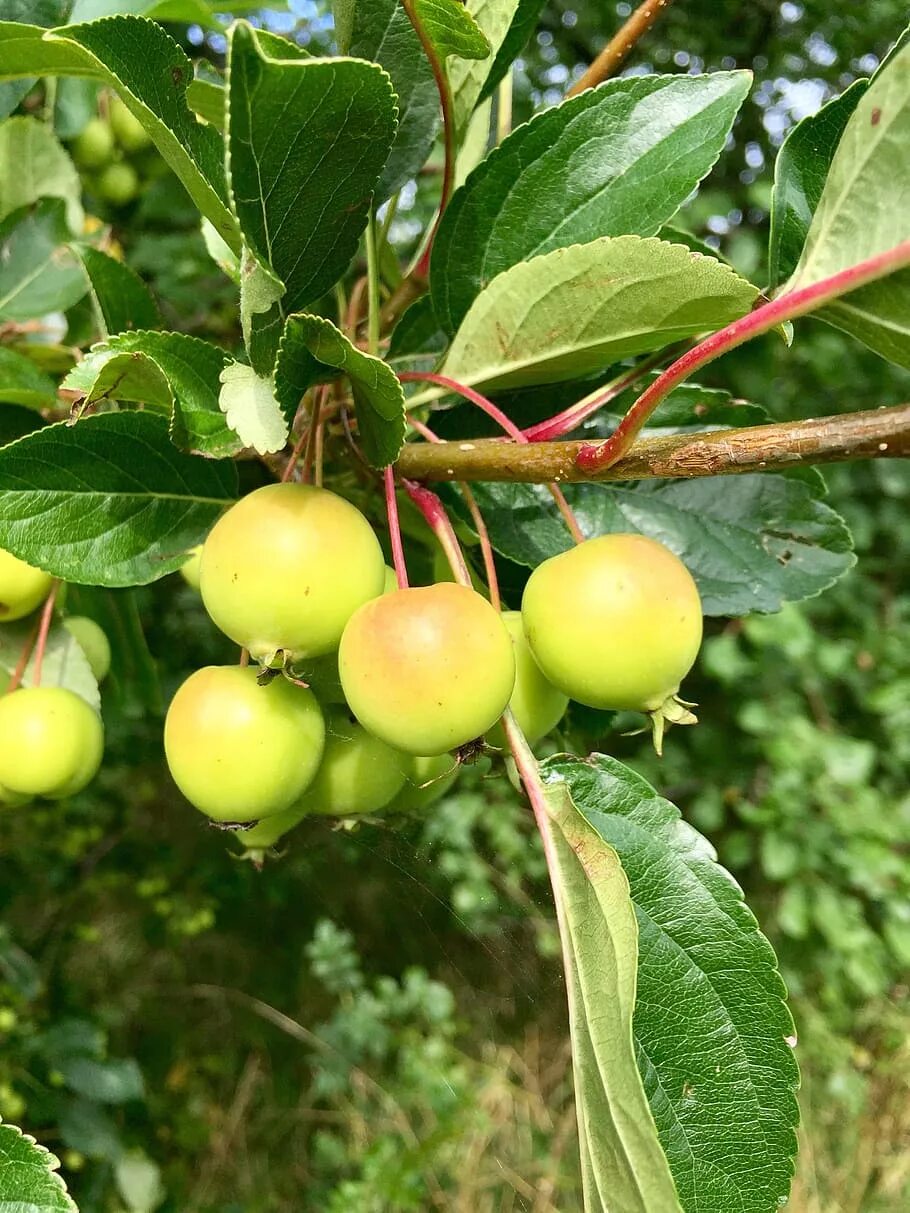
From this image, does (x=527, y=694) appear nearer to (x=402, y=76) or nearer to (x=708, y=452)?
(x=708, y=452)

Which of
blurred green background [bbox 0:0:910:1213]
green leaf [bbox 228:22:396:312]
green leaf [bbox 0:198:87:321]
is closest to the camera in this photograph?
green leaf [bbox 228:22:396:312]

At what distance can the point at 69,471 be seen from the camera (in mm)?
666

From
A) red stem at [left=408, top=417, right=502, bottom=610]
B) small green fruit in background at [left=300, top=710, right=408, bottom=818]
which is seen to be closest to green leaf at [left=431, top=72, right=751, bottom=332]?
red stem at [left=408, top=417, right=502, bottom=610]

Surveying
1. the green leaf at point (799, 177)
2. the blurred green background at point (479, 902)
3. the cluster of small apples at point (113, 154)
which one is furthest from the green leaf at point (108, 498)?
the blurred green background at point (479, 902)

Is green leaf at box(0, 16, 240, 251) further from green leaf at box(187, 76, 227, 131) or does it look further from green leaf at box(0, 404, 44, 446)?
green leaf at box(0, 404, 44, 446)

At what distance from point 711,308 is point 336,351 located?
25cm

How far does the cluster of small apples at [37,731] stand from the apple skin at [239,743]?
21 centimetres

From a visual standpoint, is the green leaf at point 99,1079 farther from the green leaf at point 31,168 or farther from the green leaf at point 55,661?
the green leaf at point 31,168

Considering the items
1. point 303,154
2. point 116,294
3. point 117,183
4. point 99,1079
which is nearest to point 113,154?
point 117,183

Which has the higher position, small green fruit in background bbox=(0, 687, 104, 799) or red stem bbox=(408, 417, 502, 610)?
red stem bbox=(408, 417, 502, 610)

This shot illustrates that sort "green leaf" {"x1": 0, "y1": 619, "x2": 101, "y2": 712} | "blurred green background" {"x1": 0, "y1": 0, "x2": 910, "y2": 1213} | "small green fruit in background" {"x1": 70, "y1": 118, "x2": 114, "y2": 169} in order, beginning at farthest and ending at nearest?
"blurred green background" {"x1": 0, "y1": 0, "x2": 910, "y2": 1213}
"small green fruit in background" {"x1": 70, "y1": 118, "x2": 114, "y2": 169}
"green leaf" {"x1": 0, "y1": 619, "x2": 101, "y2": 712}

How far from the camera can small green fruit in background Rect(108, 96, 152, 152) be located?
150 cm

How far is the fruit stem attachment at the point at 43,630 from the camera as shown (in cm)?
87

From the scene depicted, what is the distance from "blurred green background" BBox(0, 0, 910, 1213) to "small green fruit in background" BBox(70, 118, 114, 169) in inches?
21.4
